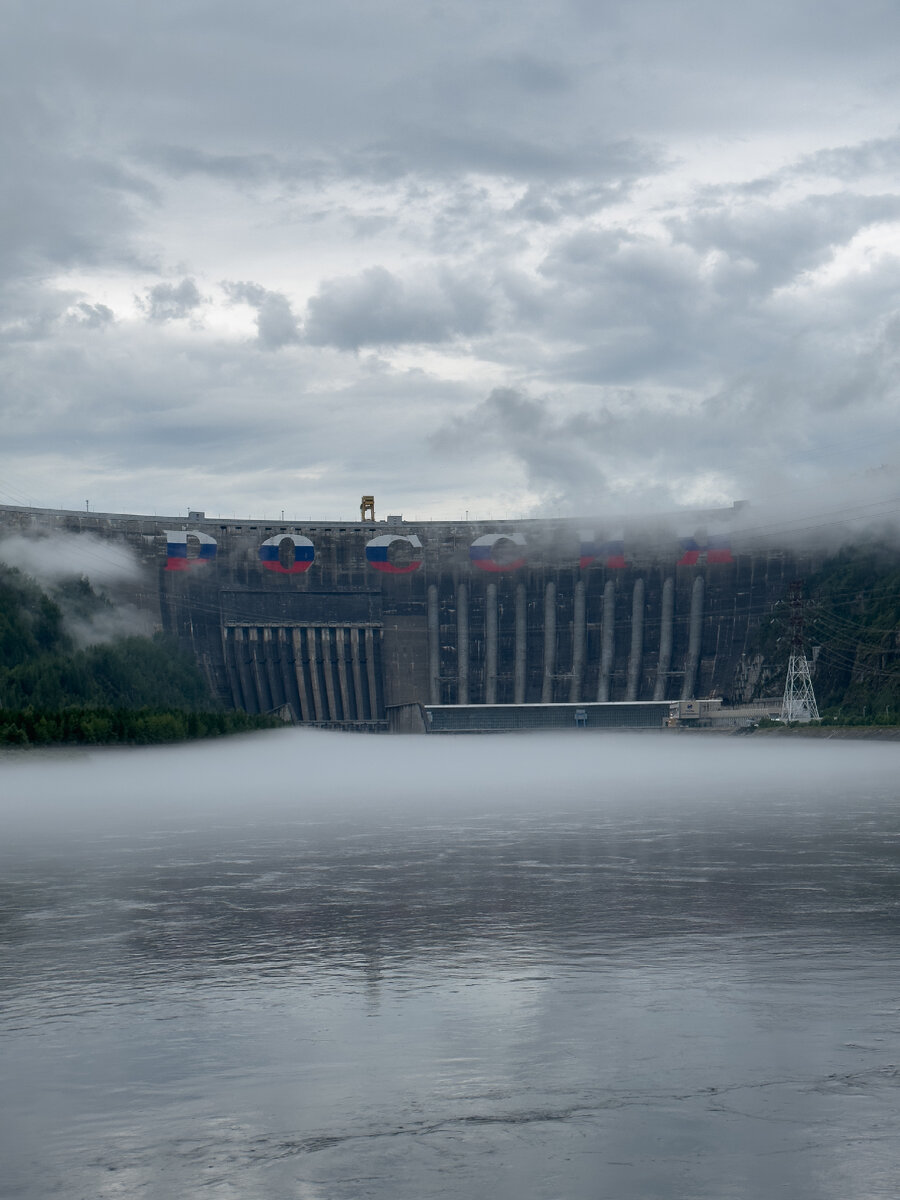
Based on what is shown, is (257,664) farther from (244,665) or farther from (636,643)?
(636,643)

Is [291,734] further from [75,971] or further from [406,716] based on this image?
[75,971]

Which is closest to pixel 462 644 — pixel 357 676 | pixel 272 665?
pixel 357 676

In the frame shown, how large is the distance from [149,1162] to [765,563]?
587 ft

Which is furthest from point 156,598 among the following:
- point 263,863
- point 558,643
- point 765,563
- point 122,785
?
point 263,863

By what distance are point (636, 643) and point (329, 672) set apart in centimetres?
4182

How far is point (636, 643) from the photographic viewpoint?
187 meters

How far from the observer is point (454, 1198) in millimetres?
10969

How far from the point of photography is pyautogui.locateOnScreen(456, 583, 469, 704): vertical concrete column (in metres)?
189

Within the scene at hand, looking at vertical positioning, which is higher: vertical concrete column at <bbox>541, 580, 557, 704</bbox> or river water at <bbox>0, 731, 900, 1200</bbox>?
vertical concrete column at <bbox>541, 580, 557, 704</bbox>

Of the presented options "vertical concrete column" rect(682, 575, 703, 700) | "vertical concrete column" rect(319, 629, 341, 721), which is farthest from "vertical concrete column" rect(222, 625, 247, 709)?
"vertical concrete column" rect(682, 575, 703, 700)

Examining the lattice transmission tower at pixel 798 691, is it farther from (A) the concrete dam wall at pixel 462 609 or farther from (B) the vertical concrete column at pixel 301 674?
(B) the vertical concrete column at pixel 301 674

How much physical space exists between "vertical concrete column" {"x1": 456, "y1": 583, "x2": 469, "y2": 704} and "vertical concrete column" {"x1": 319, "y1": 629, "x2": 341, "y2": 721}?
16960mm

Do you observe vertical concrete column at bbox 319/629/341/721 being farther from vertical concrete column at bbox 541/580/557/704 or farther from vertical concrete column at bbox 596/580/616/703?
vertical concrete column at bbox 596/580/616/703

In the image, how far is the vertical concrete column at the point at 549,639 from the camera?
18862cm
